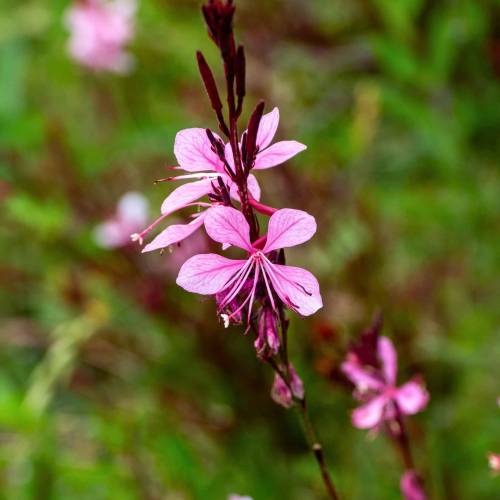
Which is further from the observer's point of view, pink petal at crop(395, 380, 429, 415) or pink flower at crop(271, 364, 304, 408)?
pink petal at crop(395, 380, 429, 415)

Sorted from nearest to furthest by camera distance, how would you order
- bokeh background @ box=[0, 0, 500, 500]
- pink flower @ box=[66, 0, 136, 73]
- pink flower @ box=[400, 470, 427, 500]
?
pink flower @ box=[400, 470, 427, 500] → bokeh background @ box=[0, 0, 500, 500] → pink flower @ box=[66, 0, 136, 73]

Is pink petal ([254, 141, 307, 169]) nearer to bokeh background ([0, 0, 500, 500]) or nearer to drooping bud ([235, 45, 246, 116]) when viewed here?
drooping bud ([235, 45, 246, 116])

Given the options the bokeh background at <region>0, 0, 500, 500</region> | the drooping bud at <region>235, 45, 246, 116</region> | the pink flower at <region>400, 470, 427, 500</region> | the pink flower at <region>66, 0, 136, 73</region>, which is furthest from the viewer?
the pink flower at <region>66, 0, 136, 73</region>

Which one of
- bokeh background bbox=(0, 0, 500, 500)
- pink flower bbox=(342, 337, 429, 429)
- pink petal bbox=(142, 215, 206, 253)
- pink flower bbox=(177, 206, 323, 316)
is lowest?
pink flower bbox=(342, 337, 429, 429)

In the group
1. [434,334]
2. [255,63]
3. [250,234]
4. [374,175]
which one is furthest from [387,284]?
[250,234]

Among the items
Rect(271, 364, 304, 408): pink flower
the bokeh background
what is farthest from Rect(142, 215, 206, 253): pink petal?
the bokeh background

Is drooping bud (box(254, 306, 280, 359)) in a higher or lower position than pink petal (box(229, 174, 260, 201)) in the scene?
lower
